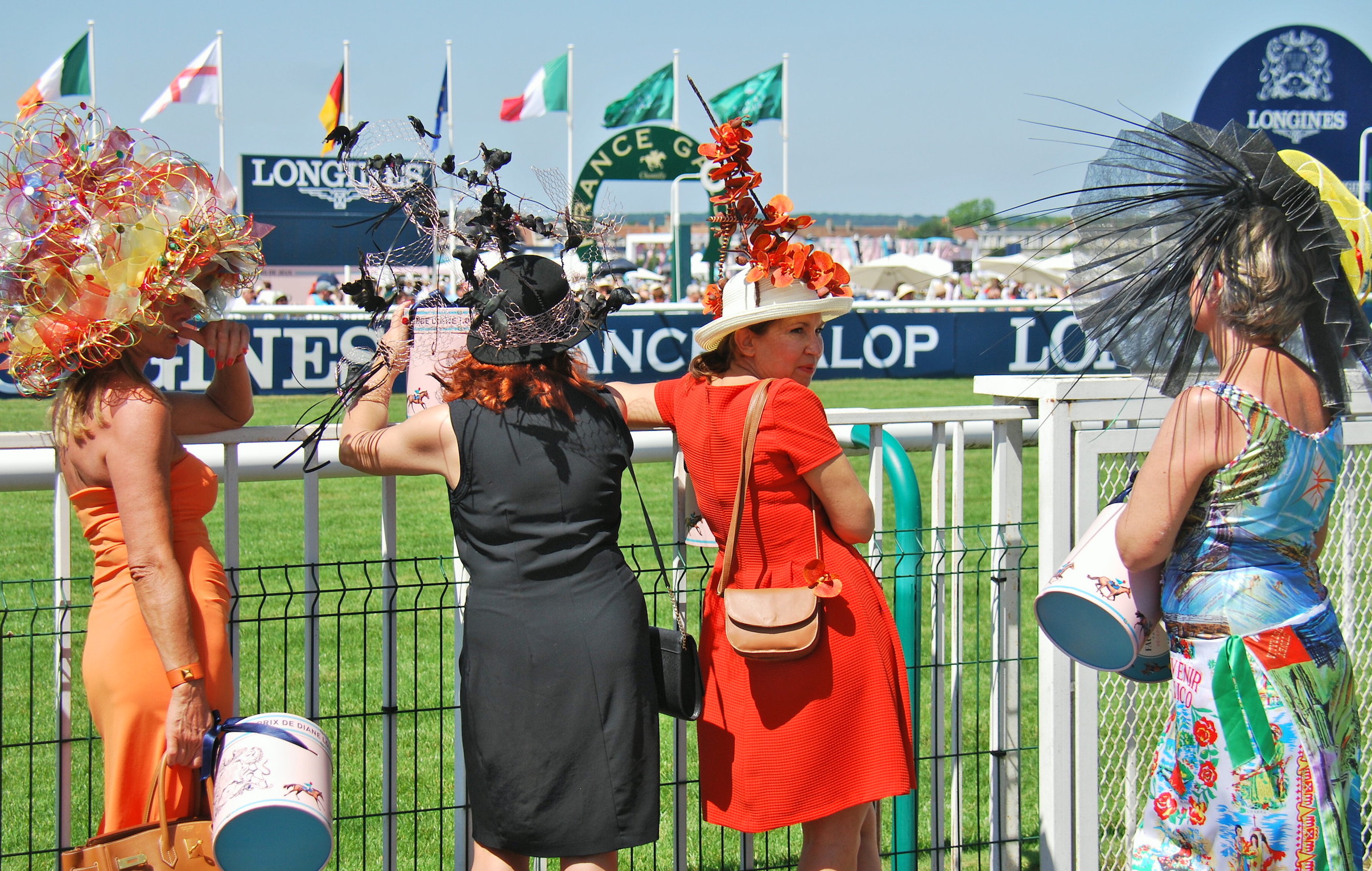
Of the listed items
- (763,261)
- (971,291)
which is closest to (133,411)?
(763,261)

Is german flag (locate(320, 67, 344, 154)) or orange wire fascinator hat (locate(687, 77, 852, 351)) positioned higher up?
german flag (locate(320, 67, 344, 154))

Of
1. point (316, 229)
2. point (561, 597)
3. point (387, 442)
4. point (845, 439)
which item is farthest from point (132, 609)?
point (316, 229)

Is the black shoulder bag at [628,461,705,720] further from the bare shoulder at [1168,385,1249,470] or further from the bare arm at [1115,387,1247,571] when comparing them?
the bare shoulder at [1168,385,1249,470]

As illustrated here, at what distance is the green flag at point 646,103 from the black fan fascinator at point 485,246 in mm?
23232

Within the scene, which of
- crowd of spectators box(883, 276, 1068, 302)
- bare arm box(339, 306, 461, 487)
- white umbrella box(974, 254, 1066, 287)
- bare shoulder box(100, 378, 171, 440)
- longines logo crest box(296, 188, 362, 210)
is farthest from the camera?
white umbrella box(974, 254, 1066, 287)

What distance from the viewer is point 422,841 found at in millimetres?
3820

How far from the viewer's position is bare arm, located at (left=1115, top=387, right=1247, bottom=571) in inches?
89.6

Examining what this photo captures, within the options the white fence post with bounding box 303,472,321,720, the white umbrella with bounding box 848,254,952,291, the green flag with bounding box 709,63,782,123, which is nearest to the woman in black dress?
the white fence post with bounding box 303,472,321,720

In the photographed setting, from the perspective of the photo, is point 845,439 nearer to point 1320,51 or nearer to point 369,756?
point 369,756

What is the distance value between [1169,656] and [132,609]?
7.07 ft

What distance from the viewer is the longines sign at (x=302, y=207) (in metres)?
24.9

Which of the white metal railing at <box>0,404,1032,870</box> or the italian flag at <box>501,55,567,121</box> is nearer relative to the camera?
the white metal railing at <box>0,404,1032,870</box>

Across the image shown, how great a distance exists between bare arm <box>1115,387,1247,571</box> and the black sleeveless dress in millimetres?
1054

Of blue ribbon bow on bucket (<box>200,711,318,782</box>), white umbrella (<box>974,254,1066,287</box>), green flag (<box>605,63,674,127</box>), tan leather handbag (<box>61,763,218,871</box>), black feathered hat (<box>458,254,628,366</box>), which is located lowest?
tan leather handbag (<box>61,763,218,871</box>)
